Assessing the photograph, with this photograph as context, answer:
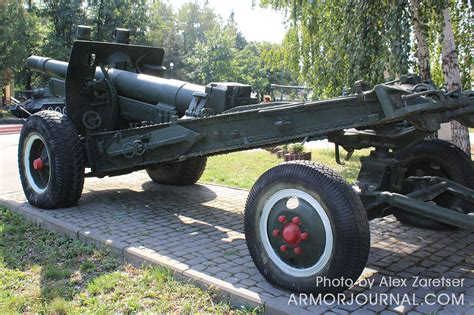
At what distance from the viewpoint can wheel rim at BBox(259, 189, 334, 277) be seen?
136 inches

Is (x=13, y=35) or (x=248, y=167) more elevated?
(x=13, y=35)

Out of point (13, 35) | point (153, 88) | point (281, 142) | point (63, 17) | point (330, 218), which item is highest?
point (63, 17)

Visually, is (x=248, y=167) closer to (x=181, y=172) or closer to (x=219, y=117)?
(x=181, y=172)

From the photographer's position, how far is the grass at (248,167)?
8635 millimetres

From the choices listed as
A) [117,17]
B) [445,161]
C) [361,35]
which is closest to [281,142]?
[445,161]

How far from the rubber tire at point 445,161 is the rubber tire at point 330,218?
1638 mm

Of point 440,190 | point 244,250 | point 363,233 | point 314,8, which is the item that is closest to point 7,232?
point 244,250

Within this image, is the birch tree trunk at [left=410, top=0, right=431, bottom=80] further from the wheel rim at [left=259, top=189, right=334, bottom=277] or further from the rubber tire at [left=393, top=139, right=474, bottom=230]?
the wheel rim at [left=259, top=189, right=334, bottom=277]

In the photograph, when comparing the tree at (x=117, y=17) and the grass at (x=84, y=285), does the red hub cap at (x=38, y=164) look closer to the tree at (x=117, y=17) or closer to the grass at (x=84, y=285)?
the grass at (x=84, y=285)

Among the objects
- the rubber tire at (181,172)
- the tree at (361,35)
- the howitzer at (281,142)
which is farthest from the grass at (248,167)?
the tree at (361,35)

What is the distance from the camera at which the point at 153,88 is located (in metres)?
6.38

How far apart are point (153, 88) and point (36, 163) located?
5.51ft

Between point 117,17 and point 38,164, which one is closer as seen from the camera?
point 38,164

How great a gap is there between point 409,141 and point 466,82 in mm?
6676
